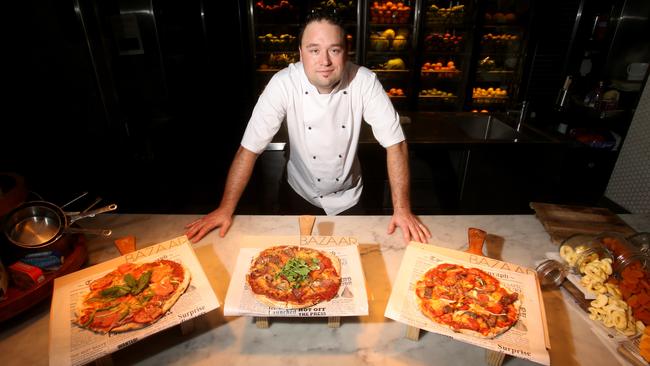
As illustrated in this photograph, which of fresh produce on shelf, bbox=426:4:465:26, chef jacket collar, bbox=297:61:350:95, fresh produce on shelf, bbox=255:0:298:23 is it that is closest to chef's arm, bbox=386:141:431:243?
chef jacket collar, bbox=297:61:350:95

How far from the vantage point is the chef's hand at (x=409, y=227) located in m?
1.44

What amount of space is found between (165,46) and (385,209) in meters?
2.76

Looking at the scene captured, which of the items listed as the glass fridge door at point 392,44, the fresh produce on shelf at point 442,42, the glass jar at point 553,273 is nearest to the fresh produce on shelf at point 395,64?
the glass fridge door at point 392,44

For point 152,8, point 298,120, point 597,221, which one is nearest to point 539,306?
point 597,221

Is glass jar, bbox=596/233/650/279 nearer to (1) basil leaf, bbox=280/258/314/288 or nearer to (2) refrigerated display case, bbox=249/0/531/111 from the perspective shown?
(1) basil leaf, bbox=280/258/314/288

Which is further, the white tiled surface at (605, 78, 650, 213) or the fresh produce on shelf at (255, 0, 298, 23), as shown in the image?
the fresh produce on shelf at (255, 0, 298, 23)

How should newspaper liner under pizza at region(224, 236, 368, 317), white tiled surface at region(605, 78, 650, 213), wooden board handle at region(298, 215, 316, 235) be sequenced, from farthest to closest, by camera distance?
white tiled surface at region(605, 78, 650, 213) → wooden board handle at region(298, 215, 316, 235) → newspaper liner under pizza at region(224, 236, 368, 317)

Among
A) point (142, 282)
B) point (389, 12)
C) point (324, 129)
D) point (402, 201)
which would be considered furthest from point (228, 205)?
point (389, 12)

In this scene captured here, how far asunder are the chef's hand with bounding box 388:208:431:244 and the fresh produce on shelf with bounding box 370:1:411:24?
12.2 ft

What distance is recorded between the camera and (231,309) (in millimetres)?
935

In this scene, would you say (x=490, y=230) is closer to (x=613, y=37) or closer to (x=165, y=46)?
(x=165, y=46)

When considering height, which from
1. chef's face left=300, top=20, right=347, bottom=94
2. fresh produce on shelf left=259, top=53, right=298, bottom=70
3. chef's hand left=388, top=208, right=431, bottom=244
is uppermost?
chef's face left=300, top=20, right=347, bottom=94

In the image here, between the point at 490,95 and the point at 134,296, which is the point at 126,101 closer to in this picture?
the point at 134,296

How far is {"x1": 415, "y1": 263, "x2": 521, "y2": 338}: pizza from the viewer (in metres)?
0.92
